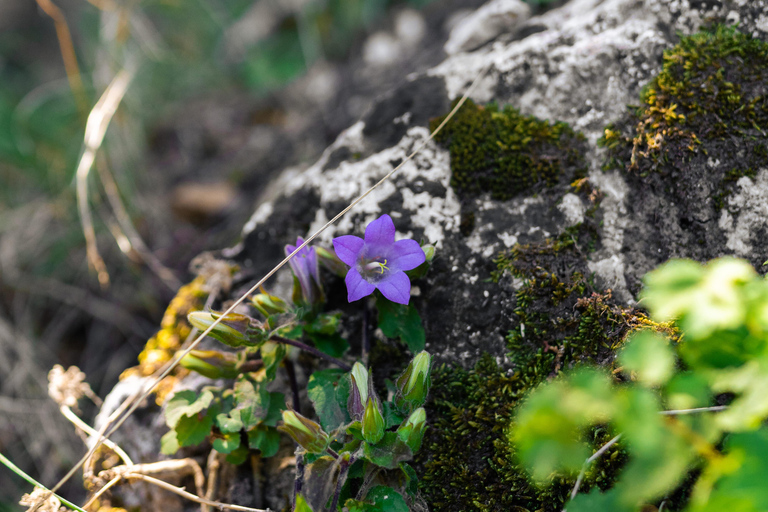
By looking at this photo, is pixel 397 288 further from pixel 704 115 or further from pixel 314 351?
pixel 704 115

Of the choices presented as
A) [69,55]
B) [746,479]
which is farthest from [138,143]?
[746,479]

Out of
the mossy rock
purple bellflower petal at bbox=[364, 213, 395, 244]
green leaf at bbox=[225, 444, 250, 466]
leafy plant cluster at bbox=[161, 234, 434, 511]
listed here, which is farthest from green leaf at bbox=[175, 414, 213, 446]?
the mossy rock

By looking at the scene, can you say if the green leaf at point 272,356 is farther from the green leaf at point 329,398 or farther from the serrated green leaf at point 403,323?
the serrated green leaf at point 403,323

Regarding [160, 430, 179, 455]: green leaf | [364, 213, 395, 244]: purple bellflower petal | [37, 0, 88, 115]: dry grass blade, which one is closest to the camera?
[364, 213, 395, 244]: purple bellflower petal

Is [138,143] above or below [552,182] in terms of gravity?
above

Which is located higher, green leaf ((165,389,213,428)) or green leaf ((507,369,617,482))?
green leaf ((507,369,617,482))

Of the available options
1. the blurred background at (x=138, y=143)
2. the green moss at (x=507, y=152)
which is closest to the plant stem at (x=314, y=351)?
the green moss at (x=507, y=152)

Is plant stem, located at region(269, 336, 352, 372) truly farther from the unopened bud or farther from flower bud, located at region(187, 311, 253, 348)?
the unopened bud
